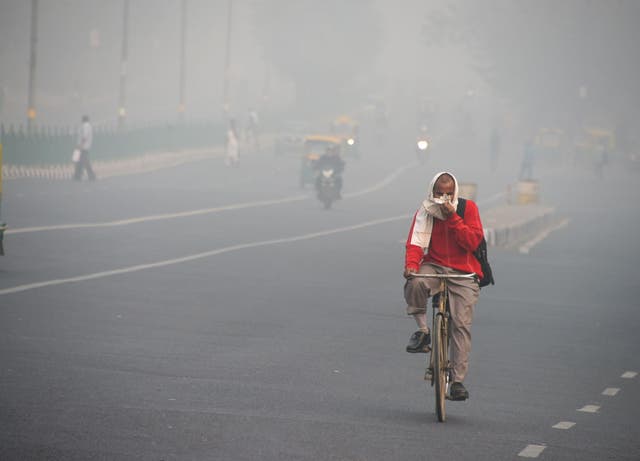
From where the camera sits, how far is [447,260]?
35.8 ft

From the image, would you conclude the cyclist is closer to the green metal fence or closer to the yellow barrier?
the green metal fence

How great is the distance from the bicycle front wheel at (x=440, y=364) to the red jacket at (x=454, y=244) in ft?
1.36

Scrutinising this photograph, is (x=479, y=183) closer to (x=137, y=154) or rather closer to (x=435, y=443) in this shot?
(x=137, y=154)

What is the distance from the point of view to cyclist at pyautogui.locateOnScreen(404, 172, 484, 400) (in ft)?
34.9

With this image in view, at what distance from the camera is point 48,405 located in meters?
10.3

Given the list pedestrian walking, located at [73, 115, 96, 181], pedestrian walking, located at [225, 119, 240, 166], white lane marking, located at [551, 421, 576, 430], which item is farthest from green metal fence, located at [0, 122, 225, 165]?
white lane marking, located at [551, 421, 576, 430]

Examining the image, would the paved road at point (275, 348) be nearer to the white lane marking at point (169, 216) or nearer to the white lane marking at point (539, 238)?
the white lane marking at point (169, 216)

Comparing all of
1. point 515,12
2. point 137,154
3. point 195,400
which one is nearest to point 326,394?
point 195,400

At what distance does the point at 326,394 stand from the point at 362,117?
96.9m

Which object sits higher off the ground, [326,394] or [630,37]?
[630,37]

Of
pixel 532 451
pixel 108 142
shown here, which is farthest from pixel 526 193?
pixel 532 451

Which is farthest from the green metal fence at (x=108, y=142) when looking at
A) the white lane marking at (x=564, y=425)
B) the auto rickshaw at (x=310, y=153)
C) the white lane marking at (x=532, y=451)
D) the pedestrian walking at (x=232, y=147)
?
the white lane marking at (x=532, y=451)

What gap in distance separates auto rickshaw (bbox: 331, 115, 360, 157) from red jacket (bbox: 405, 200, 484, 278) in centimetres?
5695

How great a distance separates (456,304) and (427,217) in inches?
25.5
